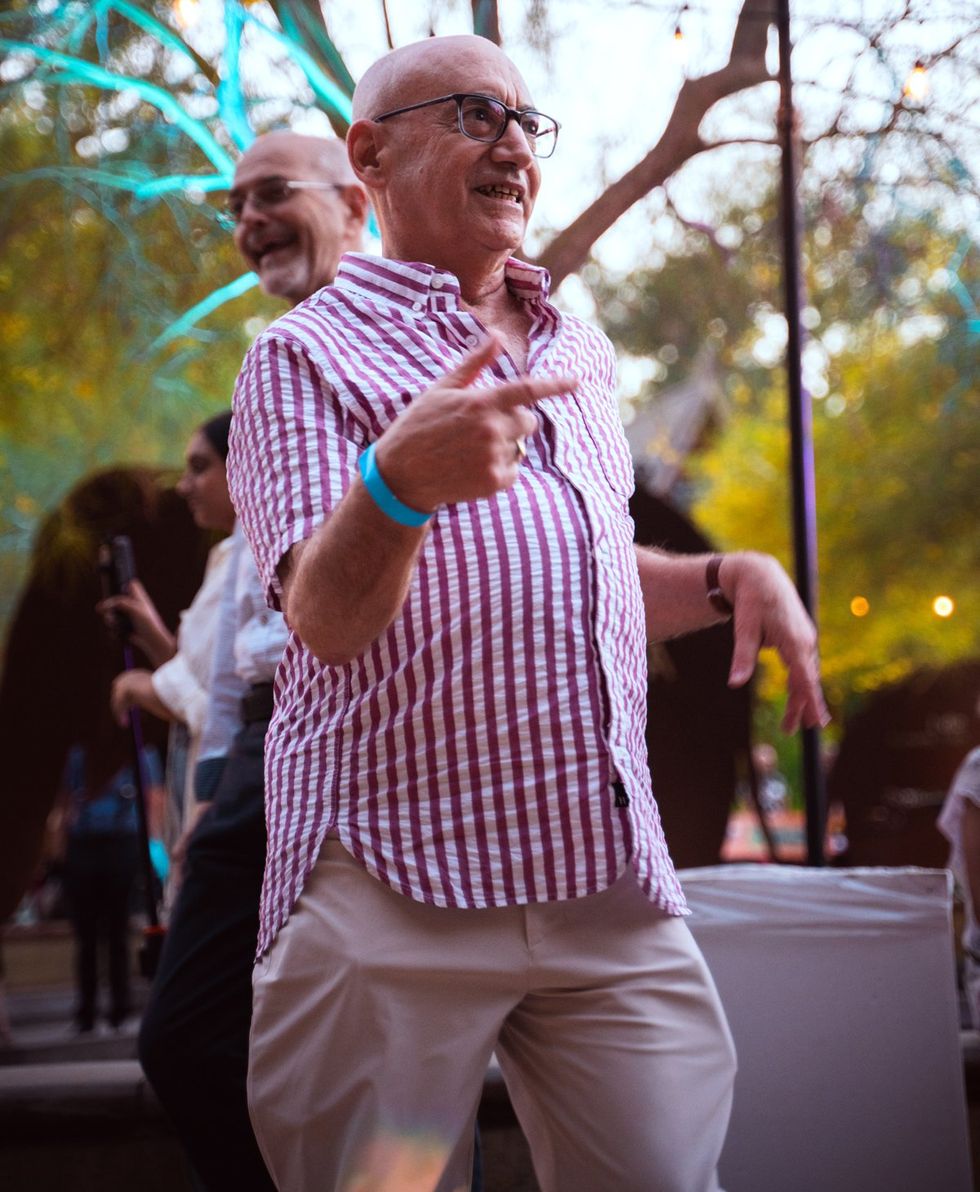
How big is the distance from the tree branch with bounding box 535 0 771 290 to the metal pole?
37.2 inches

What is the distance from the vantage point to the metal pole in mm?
3805

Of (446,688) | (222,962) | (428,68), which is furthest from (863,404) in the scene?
(446,688)

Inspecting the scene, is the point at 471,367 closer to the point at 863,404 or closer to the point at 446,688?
the point at 446,688

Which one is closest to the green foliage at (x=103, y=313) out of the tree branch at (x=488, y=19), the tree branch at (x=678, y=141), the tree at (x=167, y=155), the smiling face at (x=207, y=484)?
the tree at (x=167, y=155)

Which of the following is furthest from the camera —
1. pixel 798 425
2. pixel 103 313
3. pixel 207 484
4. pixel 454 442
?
pixel 103 313

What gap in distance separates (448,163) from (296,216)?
1118mm

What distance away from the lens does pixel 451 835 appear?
4.42 feet

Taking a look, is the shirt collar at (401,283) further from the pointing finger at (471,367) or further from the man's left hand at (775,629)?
the man's left hand at (775,629)

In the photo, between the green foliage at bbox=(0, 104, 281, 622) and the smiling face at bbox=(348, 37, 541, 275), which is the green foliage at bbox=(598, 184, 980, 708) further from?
the smiling face at bbox=(348, 37, 541, 275)

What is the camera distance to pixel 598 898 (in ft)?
4.69

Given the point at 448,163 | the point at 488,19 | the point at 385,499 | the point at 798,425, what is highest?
the point at 488,19

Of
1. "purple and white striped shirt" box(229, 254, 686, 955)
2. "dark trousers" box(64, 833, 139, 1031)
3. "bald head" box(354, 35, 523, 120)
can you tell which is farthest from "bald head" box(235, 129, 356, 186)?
"dark trousers" box(64, 833, 139, 1031)

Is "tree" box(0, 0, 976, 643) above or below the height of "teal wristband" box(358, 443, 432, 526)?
above

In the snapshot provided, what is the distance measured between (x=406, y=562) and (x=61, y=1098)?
7.13 feet
